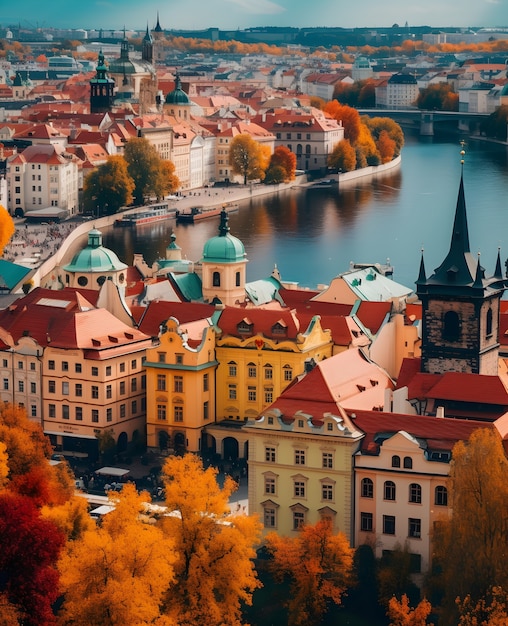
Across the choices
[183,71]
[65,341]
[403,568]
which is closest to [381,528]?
[403,568]

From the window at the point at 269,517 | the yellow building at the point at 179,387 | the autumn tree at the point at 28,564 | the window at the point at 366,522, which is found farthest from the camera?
the yellow building at the point at 179,387

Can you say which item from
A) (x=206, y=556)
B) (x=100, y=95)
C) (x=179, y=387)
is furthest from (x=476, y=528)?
(x=100, y=95)

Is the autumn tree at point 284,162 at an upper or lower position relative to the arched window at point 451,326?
lower

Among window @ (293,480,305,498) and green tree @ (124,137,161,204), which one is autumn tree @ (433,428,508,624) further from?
green tree @ (124,137,161,204)

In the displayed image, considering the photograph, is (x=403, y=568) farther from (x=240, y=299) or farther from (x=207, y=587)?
(x=240, y=299)

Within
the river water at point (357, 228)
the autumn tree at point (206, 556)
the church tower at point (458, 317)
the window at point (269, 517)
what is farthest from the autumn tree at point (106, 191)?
the autumn tree at point (206, 556)

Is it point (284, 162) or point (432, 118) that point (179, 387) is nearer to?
point (284, 162)

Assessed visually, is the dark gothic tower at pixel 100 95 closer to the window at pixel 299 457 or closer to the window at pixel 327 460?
the window at pixel 299 457
